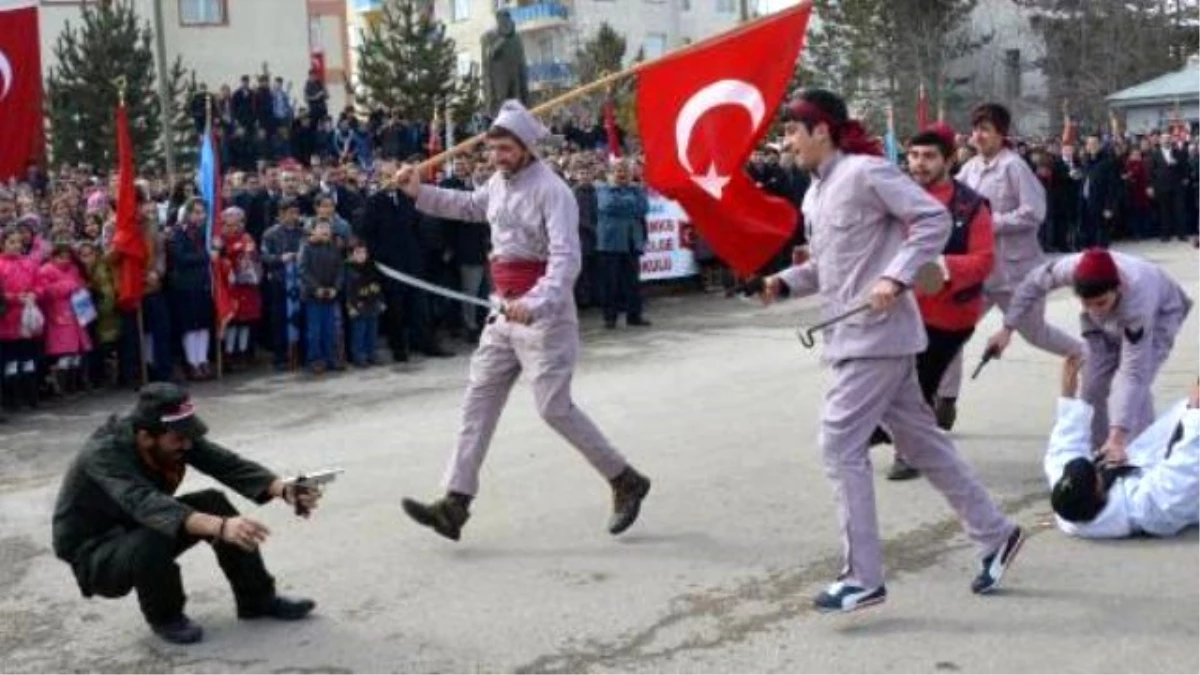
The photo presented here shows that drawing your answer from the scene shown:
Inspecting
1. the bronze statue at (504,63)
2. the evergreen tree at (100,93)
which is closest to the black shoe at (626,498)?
the bronze statue at (504,63)

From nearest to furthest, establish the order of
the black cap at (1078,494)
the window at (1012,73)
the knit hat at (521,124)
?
the black cap at (1078,494) < the knit hat at (521,124) < the window at (1012,73)

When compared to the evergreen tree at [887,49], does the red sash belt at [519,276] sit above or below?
below

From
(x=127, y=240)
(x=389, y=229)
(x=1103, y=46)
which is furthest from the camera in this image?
(x=1103, y=46)

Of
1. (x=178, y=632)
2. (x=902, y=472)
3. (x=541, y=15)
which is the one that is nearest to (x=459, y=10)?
(x=541, y=15)

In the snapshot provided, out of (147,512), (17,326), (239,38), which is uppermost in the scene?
(239,38)

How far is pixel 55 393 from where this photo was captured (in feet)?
40.8

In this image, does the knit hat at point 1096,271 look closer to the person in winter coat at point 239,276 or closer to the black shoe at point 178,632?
the black shoe at point 178,632

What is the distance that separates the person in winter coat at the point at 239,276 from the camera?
13367 millimetres

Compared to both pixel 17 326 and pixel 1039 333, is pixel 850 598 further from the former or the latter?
pixel 17 326

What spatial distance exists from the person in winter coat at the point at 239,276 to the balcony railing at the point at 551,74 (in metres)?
43.2

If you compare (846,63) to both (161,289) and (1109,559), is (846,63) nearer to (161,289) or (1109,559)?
(161,289)

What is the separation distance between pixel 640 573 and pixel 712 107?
2629mm

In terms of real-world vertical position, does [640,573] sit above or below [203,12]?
below

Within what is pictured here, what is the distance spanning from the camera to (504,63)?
23.2 metres
